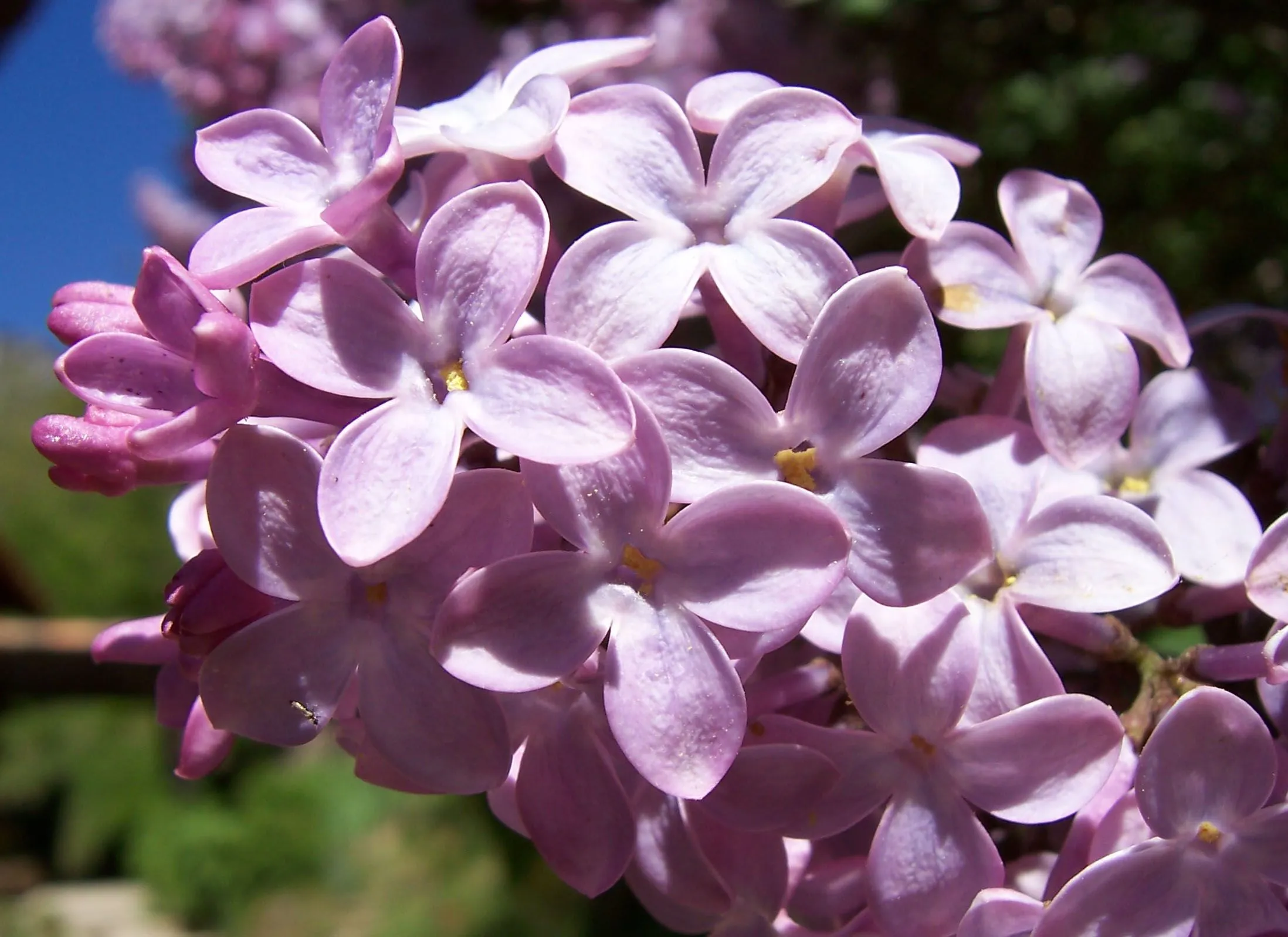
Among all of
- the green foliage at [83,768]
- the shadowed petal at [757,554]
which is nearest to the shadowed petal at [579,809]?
the shadowed petal at [757,554]

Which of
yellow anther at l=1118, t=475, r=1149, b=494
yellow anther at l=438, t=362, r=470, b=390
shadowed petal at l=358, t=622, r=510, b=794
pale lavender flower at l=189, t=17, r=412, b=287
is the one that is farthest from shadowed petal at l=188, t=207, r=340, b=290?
yellow anther at l=1118, t=475, r=1149, b=494

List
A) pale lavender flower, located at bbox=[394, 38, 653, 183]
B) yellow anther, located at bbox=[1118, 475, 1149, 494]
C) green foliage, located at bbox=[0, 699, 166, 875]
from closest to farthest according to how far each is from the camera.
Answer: pale lavender flower, located at bbox=[394, 38, 653, 183], yellow anther, located at bbox=[1118, 475, 1149, 494], green foliage, located at bbox=[0, 699, 166, 875]

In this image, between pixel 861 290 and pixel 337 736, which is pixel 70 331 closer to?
pixel 337 736

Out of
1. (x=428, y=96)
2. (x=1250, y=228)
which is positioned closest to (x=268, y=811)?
(x=428, y=96)

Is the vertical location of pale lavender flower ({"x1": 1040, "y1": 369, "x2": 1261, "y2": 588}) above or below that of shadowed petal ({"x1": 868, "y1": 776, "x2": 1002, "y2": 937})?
above

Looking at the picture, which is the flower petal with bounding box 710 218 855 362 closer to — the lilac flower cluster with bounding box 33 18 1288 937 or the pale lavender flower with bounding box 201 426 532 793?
the lilac flower cluster with bounding box 33 18 1288 937

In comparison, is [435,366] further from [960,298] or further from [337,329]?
[960,298]

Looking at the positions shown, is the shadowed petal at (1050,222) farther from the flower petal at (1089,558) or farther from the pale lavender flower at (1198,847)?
the pale lavender flower at (1198,847)

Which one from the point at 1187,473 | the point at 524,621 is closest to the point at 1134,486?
the point at 1187,473
